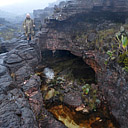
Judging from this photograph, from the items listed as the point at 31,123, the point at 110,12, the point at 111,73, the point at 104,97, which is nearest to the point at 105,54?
the point at 111,73

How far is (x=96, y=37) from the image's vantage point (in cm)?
1330

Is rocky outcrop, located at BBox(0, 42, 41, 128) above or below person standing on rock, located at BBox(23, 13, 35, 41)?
below

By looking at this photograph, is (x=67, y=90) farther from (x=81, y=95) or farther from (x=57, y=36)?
(x=57, y=36)

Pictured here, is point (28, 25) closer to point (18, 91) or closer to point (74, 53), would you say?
point (74, 53)

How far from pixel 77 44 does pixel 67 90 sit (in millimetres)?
6198

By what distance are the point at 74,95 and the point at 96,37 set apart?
6.67 meters

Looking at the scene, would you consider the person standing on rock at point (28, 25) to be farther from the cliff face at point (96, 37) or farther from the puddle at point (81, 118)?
the puddle at point (81, 118)

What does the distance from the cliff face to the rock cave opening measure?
31.3 inches

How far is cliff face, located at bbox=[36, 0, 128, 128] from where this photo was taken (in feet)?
29.6

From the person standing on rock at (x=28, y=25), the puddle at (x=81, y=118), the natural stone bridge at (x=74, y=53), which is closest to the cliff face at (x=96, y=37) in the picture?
the natural stone bridge at (x=74, y=53)

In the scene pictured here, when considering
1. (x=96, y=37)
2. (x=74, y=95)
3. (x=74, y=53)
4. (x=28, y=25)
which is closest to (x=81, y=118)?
(x=74, y=95)

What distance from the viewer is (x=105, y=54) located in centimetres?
1060

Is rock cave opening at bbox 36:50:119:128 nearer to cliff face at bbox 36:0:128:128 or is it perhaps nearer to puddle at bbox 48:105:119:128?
puddle at bbox 48:105:119:128

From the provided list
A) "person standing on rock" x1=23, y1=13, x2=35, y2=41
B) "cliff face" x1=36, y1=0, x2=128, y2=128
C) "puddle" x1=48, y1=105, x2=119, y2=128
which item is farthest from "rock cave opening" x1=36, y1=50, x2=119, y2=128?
"person standing on rock" x1=23, y1=13, x2=35, y2=41
